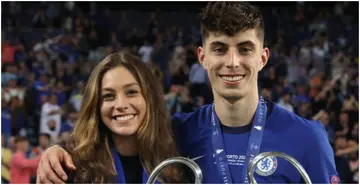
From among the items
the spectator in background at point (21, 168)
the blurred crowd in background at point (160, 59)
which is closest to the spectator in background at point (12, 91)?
the blurred crowd in background at point (160, 59)

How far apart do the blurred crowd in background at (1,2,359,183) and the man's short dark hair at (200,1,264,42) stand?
202cm

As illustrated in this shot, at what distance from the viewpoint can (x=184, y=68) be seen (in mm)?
6770

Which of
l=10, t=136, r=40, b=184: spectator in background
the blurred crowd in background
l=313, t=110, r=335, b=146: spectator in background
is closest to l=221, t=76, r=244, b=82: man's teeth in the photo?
the blurred crowd in background

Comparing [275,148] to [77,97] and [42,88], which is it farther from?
[42,88]

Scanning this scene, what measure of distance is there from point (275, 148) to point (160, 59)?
209 inches

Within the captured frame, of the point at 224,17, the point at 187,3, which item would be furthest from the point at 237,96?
the point at 187,3

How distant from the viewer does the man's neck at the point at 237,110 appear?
7.28 feet

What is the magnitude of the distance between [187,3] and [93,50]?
1.63 m

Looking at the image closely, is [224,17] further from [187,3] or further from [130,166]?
[187,3]

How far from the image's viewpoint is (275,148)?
223 cm

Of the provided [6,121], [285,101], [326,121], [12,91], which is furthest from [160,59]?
[326,121]

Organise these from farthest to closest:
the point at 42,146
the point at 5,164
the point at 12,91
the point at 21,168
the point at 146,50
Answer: the point at 146,50 → the point at 12,91 → the point at 42,146 → the point at 5,164 → the point at 21,168

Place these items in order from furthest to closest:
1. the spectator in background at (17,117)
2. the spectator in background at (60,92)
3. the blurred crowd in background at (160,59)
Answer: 1. the spectator in background at (60,92)
2. the spectator in background at (17,117)
3. the blurred crowd in background at (160,59)

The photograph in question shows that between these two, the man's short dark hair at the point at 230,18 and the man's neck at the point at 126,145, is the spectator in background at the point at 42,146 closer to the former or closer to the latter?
the man's neck at the point at 126,145
